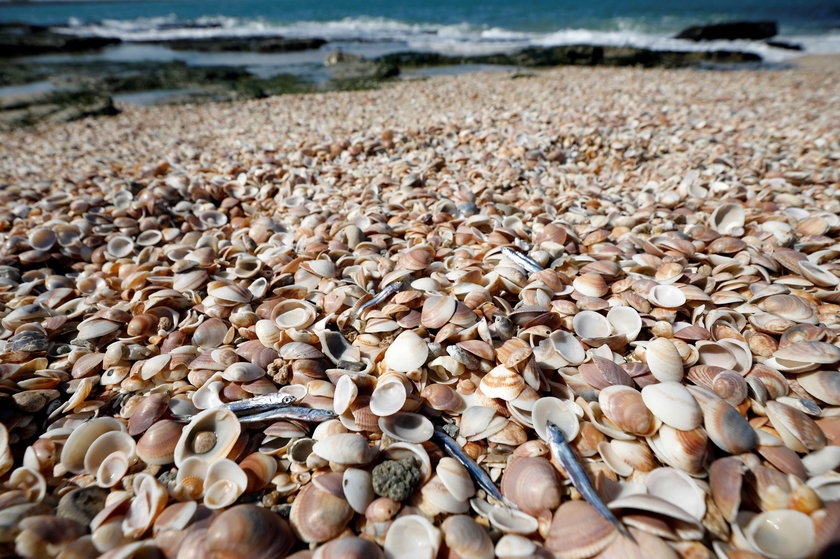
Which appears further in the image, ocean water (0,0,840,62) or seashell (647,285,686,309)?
ocean water (0,0,840,62)

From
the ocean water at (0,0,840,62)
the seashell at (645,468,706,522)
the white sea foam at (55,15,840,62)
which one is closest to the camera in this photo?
the seashell at (645,468,706,522)

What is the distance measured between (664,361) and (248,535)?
5.34 ft

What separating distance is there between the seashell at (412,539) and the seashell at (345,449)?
0.23 metres

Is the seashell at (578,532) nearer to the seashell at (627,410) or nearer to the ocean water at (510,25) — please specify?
the seashell at (627,410)

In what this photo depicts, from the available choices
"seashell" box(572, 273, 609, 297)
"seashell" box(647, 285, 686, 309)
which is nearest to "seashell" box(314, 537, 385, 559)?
"seashell" box(572, 273, 609, 297)

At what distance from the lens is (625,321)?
1928 millimetres

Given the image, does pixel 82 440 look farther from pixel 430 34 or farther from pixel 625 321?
pixel 430 34

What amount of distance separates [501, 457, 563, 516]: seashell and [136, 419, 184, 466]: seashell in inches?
48.7

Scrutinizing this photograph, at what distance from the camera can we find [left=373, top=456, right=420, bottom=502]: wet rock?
1317 millimetres

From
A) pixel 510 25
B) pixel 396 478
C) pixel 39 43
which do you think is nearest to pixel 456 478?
pixel 396 478

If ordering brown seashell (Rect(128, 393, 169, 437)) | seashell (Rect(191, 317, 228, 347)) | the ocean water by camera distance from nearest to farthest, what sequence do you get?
brown seashell (Rect(128, 393, 169, 437)), seashell (Rect(191, 317, 228, 347)), the ocean water

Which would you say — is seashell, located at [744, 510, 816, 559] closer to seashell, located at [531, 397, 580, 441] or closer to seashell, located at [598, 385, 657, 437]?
seashell, located at [598, 385, 657, 437]

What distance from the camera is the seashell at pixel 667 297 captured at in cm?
195

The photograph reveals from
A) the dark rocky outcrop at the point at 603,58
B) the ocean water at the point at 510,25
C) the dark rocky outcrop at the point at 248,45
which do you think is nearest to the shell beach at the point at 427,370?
the dark rocky outcrop at the point at 603,58
